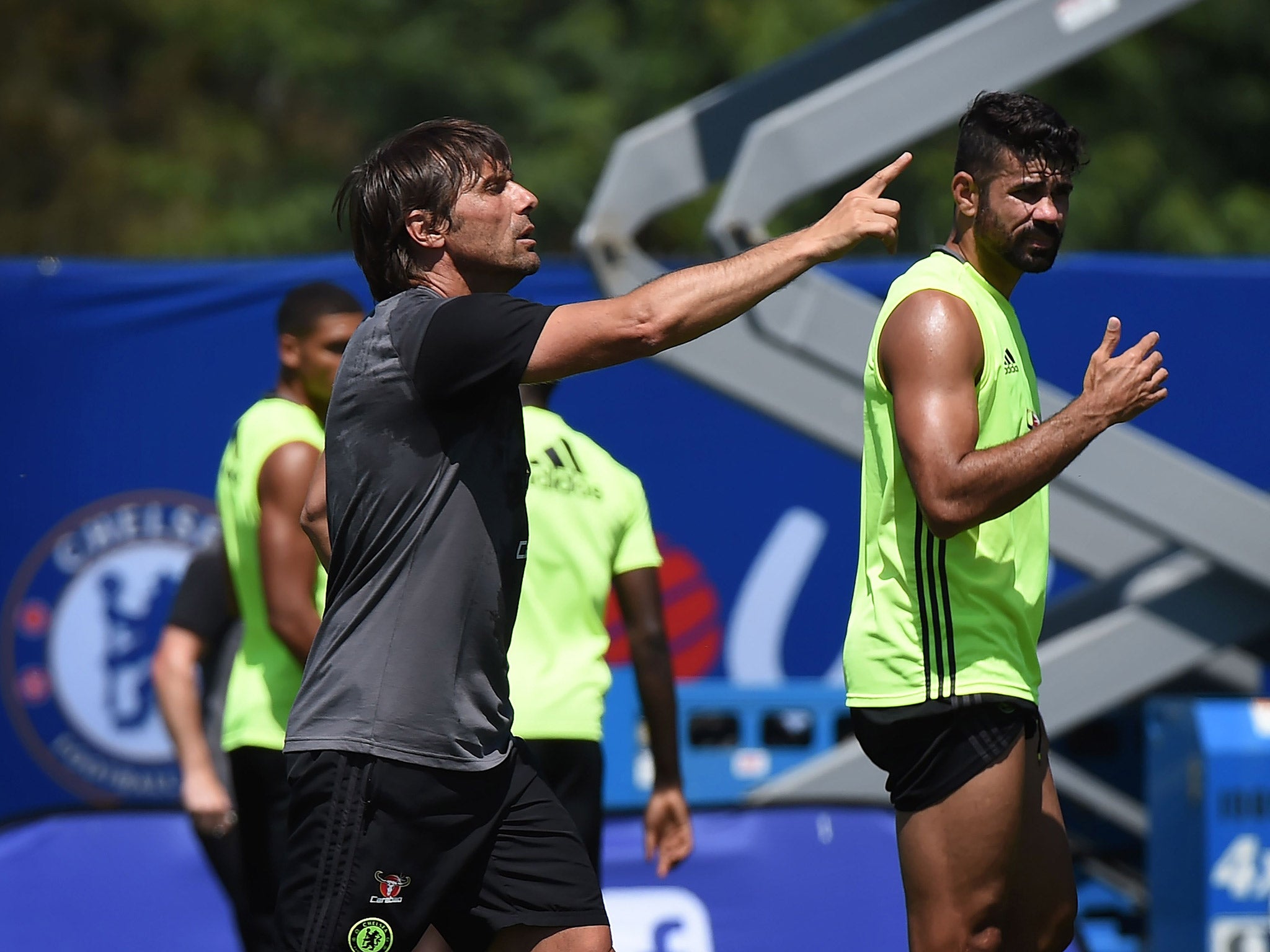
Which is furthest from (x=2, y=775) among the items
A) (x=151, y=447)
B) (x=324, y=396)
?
(x=324, y=396)

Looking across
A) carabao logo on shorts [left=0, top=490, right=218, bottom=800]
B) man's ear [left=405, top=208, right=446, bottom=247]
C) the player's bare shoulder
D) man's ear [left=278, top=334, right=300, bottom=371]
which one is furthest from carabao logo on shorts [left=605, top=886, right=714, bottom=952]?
carabao logo on shorts [left=0, top=490, right=218, bottom=800]

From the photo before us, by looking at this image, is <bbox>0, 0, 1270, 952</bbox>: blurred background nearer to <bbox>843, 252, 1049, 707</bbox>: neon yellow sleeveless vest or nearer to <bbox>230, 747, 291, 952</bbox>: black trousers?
<bbox>230, 747, 291, 952</bbox>: black trousers

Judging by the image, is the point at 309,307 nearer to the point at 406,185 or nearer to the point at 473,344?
the point at 406,185

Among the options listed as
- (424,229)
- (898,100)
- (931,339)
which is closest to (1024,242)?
(931,339)

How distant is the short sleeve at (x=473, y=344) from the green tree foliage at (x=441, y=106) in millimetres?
9438

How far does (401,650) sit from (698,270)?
2.54 feet

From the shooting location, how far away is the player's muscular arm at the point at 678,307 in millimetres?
2475

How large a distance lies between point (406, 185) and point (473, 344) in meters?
0.37

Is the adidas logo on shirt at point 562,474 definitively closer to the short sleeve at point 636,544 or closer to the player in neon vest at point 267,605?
the short sleeve at point 636,544

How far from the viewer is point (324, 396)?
163 inches

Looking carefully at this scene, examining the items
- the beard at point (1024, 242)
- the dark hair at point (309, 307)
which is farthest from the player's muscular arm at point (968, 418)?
the dark hair at point (309, 307)

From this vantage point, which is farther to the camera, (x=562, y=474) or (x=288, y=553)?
(x=562, y=474)

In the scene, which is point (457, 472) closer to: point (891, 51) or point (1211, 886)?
point (1211, 886)

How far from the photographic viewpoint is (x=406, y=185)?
2.69 metres
